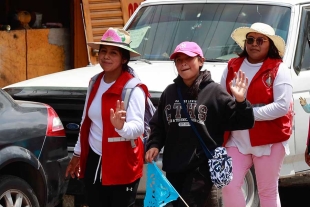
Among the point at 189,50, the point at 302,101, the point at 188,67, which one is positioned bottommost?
the point at 188,67

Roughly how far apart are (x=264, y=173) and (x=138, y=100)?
1252 mm

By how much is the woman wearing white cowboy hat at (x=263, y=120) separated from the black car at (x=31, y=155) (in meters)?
1.41

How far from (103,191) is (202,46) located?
2956mm

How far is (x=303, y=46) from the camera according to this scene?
26.0 feet

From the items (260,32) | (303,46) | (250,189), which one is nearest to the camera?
(260,32)

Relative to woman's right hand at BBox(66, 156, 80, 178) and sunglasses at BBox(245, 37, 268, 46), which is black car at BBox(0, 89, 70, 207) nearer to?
woman's right hand at BBox(66, 156, 80, 178)

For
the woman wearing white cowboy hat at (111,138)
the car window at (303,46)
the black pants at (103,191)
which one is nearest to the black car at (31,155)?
the woman wearing white cowboy hat at (111,138)

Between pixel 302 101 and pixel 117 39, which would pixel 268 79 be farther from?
pixel 302 101

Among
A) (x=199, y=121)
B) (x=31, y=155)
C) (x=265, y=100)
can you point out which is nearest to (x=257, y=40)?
(x=265, y=100)

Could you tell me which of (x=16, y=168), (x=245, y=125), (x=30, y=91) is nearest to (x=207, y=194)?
(x=245, y=125)

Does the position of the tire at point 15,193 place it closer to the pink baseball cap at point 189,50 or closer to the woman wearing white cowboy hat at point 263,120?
the woman wearing white cowboy hat at point 263,120

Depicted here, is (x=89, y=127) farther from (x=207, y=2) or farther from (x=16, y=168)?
(x=207, y=2)

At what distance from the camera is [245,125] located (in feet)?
17.4

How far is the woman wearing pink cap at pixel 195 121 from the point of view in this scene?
5.27m
